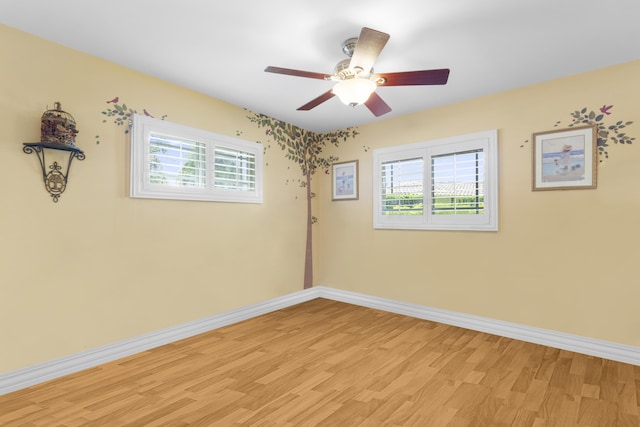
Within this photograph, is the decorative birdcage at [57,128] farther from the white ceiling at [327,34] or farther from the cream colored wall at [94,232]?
the white ceiling at [327,34]

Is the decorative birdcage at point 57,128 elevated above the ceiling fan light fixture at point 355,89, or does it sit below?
below

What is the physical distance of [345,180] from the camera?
4.37 metres

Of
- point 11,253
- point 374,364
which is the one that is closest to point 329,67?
point 374,364

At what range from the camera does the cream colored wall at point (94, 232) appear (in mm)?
2164

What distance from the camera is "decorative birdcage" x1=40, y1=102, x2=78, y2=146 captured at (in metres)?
2.20

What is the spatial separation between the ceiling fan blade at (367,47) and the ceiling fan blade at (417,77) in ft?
0.48

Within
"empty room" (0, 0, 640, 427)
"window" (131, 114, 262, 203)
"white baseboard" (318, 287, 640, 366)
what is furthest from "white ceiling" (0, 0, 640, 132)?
"white baseboard" (318, 287, 640, 366)

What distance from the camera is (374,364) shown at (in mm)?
2525

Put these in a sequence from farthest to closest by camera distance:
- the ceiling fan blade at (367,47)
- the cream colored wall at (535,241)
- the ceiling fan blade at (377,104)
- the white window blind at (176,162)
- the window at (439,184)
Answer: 1. the window at (439,184)
2. the white window blind at (176,162)
3. the cream colored wall at (535,241)
4. the ceiling fan blade at (377,104)
5. the ceiling fan blade at (367,47)

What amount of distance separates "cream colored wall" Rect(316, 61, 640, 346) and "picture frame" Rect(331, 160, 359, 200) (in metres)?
0.32

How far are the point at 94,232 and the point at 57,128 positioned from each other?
2.58 ft

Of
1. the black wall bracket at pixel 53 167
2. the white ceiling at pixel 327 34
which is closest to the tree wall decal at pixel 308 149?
the white ceiling at pixel 327 34

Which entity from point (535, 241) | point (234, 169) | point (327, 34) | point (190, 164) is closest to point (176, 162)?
point (190, 164)

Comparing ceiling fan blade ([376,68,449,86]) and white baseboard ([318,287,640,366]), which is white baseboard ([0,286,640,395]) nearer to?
white baseboard ([318,287,640,366])
